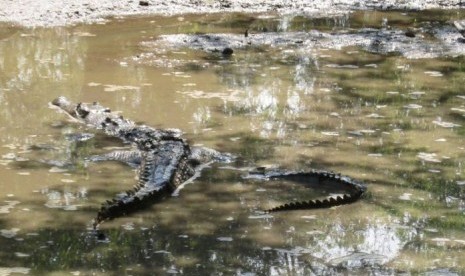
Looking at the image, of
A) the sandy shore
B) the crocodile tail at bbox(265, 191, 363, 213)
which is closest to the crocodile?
the crocodile tail at bbox(265, 191, 363, 213)

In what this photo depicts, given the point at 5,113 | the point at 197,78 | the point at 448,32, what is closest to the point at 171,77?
the point at 197,78

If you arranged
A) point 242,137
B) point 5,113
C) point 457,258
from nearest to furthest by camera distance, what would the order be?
point 457,258 → point 242,137 → point 5,113

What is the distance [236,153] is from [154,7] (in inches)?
297

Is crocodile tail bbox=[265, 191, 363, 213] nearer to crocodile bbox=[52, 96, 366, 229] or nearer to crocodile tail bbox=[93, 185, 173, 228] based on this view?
crocodile bbox=[52, 96, 366, 229]

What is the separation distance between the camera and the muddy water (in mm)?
5414

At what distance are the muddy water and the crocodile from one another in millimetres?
94

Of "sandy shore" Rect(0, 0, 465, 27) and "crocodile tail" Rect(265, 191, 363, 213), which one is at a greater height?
"sandy shore" Rect(0, 0, 465, 27)

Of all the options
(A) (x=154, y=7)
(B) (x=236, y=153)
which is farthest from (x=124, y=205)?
(A) (x=154, y=7)

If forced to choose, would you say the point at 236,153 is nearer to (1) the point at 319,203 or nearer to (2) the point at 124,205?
(1) the point at 319,203

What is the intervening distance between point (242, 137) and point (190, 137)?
496mm

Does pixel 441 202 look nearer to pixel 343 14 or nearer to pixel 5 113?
pixel 5 113

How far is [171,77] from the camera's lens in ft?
32.9

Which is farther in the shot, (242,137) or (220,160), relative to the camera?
(242,137)

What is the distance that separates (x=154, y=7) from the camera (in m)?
14.4
